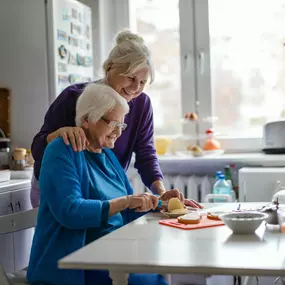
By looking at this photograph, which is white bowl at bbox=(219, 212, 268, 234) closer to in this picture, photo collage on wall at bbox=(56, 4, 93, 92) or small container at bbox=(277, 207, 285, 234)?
small container at bbox=(277, 207, 285, 234)

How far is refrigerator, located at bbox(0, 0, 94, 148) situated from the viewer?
3004 mm

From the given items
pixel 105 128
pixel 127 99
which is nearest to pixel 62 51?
pixel 127 99

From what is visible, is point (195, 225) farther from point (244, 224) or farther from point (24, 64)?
point (24, 64)

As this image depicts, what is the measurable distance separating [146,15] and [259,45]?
2.50 ft

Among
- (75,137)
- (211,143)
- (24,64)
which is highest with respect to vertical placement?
(24,64)

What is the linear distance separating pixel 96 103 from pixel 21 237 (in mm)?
1171

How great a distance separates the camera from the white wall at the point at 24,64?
3025 millimetres

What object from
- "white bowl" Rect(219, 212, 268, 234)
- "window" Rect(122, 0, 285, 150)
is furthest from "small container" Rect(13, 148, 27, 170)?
"white bowl" Rect(219, 212, 268, 234)

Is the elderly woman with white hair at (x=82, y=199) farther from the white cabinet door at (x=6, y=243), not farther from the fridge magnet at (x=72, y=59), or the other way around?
the fridge magnet at (x=72, y=59)

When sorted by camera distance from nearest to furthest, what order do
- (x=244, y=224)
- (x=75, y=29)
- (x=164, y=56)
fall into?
1. (x=244, y=224)
2. (x=75, y=29)
3. (x=164, y=56)

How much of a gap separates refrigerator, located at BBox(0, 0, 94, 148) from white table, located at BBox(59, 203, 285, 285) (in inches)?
67.5

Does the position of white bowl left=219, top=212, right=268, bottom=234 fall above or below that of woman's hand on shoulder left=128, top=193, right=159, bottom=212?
below

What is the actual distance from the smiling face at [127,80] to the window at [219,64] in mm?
1350

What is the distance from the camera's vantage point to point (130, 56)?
2018mm
